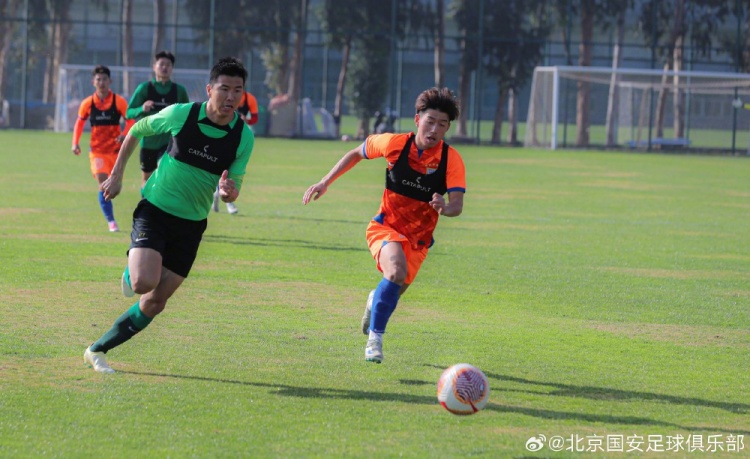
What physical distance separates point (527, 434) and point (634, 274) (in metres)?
6.92

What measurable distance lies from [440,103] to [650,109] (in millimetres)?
42774

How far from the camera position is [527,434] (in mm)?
5895

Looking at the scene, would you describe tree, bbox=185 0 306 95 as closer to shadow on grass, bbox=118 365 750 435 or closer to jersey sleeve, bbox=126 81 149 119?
jersey sleeve, bbox=126 81 149 119

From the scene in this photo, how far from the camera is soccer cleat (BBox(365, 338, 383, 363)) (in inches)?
295

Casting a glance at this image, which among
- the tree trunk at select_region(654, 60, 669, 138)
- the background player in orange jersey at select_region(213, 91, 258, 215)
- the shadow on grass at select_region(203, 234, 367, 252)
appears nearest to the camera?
the shadow on grass at select_region(203, 234, 367, 252)

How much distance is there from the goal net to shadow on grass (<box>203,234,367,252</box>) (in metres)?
34.0

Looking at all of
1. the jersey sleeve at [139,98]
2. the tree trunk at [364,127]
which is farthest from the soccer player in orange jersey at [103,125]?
the tree trunk at [364,127]

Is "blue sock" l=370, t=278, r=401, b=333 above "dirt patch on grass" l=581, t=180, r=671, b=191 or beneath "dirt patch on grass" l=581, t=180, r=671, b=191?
above

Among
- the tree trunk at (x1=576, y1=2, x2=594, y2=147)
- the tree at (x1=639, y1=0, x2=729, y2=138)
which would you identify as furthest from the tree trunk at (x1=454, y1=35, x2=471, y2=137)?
the tree at (x1=639, y1=0, x2=729, y2=138)

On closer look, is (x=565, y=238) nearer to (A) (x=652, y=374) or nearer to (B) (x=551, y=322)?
(B) (x=551, y=322)

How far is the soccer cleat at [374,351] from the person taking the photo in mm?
7484

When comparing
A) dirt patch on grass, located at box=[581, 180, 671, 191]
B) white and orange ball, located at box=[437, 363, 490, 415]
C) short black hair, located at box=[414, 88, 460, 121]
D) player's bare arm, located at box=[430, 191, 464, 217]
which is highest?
short black hair, located at box=[414, 88, 460, 121]

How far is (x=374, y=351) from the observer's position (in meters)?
7.50

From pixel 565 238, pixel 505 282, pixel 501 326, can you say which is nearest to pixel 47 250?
pixel 505 282
